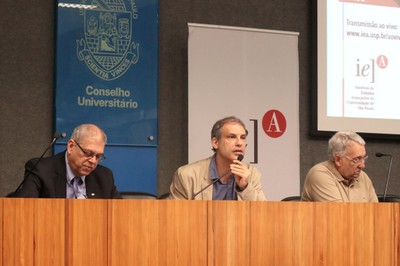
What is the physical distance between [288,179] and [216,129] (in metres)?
1.55

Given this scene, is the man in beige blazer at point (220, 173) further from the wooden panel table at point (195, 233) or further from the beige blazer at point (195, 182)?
the wooden panel table at point (195, 233)

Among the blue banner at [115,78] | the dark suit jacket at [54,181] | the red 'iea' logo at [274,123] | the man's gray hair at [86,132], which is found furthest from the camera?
the red 'iea' logo at [274,123]

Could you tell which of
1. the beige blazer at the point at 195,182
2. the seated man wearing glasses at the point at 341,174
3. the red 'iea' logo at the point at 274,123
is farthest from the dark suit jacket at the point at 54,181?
the red 'iea' logo at the point at 274,123

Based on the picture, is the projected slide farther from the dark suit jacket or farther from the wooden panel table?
the wooden panel table

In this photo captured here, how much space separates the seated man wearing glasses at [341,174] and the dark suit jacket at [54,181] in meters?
1.10

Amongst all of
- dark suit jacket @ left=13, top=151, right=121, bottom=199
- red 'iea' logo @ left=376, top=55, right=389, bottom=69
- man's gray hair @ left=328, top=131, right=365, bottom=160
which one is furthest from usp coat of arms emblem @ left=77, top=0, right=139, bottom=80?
red 'iea' logo @ left=376, top=55, right=389, bottom=69

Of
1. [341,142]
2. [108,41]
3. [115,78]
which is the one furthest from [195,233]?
[108,41]

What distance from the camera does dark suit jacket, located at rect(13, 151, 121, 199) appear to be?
11.9ft

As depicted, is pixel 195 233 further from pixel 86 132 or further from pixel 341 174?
pixel 341 174

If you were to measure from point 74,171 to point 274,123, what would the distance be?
2.07m

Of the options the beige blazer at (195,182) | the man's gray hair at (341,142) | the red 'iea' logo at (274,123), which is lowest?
the beige blazer at (195,182)

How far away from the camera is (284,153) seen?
5527 mm

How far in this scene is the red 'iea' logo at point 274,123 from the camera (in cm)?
551

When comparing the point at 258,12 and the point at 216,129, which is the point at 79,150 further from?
the point at 258,12
